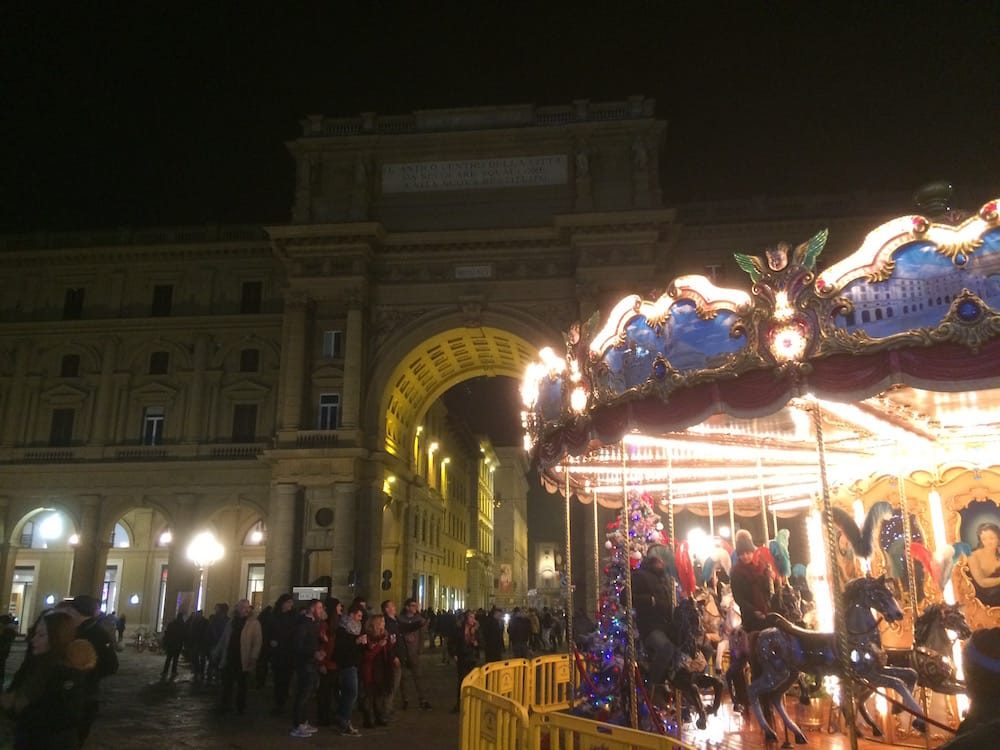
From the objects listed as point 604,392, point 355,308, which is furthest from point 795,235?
point 604,392

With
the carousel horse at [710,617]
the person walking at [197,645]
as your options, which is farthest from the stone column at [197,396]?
the carousel horse at [710,617]

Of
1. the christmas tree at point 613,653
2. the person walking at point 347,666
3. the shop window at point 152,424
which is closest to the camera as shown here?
the christmas tree at point 613,653

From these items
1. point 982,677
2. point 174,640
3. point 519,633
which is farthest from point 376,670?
point 982,677

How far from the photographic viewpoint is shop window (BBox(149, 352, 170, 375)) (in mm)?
36406

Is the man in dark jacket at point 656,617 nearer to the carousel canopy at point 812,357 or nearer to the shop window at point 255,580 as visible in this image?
the carousel canopy at point 812,357

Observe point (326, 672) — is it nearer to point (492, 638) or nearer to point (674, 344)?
point (492, 638)

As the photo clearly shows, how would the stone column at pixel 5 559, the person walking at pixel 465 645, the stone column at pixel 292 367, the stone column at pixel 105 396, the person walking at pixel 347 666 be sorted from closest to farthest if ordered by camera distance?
1. the person walking at pixel 347 666
2. the person walking at pixel 465 645
3. the stone column at pixel 292 367
4. the stone column at pixel 5 559
5. the stone column at pixel 105 396

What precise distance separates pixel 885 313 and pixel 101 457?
35854mm

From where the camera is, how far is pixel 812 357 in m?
7.49

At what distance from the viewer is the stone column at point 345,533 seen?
28.0 meters

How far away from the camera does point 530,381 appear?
13.5 meters

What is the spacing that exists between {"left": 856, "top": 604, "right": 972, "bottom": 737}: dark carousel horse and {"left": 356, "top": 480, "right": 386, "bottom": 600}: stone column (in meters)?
21.7

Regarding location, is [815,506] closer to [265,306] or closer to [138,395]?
[265,306]

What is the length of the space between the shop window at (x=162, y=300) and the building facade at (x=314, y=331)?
9cm
